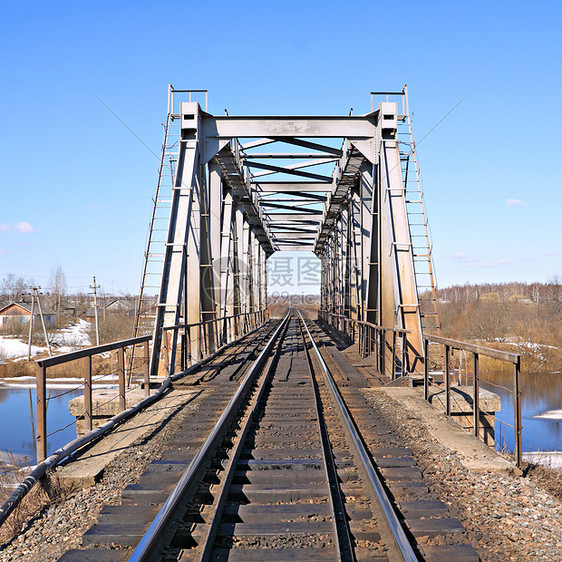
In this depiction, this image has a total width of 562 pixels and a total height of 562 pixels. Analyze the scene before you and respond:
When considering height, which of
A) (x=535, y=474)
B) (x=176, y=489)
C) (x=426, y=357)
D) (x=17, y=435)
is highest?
(x=426, y=357)

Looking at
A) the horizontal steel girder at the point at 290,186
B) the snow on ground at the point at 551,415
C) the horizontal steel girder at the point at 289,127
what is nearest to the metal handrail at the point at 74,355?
the horizontal steel girder at the point at 289,127

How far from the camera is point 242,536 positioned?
136 inches

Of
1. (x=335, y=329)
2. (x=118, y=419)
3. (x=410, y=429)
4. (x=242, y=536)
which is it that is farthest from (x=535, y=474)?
(x=335, y=329)

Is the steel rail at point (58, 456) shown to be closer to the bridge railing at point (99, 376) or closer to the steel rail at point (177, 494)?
the bridge railing at point (99, 376)

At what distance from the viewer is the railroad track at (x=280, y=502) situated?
3.23 metres

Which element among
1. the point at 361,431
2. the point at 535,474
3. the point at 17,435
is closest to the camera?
the point at 535,474

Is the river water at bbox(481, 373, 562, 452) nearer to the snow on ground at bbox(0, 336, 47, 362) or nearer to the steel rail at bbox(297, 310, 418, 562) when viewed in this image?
the steel rail at bbox(297, 310, 418, 562)

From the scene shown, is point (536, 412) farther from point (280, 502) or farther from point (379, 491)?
point (280, 502)

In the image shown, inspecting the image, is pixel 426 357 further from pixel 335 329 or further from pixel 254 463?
pixel 335 329

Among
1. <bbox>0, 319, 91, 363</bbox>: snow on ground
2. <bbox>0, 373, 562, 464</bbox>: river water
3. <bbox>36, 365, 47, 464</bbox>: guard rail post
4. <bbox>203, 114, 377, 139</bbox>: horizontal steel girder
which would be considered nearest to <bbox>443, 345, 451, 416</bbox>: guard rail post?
<bbox>36, 365, 47, 464</bbox>: guard rail post

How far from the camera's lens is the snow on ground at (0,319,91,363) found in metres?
42.7

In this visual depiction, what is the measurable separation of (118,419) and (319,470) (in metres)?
3.11

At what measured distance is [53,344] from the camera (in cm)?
4875

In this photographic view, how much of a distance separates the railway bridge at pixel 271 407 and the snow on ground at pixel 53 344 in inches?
1213
